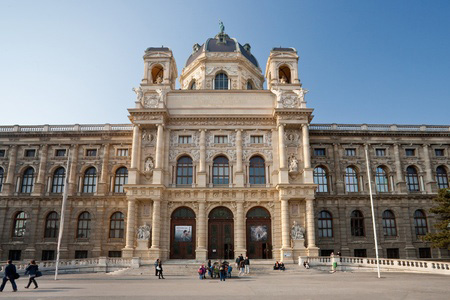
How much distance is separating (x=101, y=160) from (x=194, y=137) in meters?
12.3

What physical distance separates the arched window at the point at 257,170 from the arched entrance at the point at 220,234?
462 centimetres

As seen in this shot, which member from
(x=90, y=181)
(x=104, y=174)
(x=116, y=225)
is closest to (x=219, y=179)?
(x=116, y=225)

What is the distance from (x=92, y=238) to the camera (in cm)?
4119

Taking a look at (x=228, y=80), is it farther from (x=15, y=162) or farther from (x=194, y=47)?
(x=15, y=162)

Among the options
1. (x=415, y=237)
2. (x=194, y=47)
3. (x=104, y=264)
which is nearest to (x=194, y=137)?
(x=104, y=264)

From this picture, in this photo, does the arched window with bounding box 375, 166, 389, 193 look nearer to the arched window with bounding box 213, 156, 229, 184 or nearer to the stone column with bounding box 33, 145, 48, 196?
the arched window with bounding box 213, 156, 229, 184

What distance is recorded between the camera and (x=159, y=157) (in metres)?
39.0

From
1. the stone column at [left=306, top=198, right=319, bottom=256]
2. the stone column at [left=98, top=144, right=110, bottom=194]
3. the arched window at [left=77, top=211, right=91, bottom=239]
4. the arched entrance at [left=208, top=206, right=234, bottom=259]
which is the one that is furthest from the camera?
the stone column at [left=98, top=144, right=110, bottom=194]

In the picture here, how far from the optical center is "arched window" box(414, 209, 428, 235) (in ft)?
140

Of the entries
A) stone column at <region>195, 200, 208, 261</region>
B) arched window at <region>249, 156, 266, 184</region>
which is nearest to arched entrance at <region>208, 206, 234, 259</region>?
stone column at <region>195, 200, 208, 261</region>

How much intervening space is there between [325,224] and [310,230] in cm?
626

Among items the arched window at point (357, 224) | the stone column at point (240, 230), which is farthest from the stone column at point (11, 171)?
the arched window at point (357, 224)

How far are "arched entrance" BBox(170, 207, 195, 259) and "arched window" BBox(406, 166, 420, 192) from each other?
2694 centimetres

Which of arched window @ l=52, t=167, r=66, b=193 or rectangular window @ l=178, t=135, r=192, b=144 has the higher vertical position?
rectangular window @ l=178, t=135, r=192, b=144
